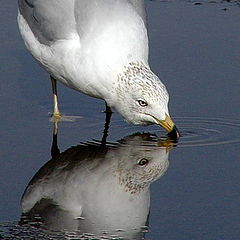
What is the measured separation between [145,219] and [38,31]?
2.03m

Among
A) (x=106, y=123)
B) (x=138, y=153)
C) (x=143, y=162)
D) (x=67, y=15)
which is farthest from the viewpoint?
(x=106, y=123)

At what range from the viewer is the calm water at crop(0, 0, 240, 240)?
532 centimetres

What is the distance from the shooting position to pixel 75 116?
7.11 meters

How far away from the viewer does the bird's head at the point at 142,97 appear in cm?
632

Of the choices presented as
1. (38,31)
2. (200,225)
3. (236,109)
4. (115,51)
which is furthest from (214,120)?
(200,225)

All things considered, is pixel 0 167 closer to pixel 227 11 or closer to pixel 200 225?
pixel 200 225

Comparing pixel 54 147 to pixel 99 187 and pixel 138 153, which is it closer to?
pixel 138 153

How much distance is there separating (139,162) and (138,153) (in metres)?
0.16

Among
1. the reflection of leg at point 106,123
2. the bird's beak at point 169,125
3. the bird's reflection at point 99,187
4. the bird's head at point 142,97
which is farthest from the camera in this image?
the reflection of leg at point 106,123

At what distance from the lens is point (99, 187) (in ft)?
19.0

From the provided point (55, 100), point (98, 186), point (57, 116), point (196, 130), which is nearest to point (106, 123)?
point (57, 116)

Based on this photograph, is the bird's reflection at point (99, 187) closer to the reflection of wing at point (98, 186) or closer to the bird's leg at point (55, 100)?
the reflection of wing at point (98, 186)

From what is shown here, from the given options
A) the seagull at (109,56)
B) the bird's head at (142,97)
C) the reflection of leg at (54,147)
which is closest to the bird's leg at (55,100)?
the reflection of leg at (54,147)

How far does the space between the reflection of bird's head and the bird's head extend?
0.48ft
